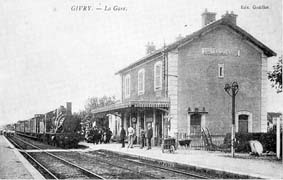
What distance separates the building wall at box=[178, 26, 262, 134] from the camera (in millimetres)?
20141

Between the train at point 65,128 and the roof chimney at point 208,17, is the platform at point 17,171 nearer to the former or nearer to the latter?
the train at point 65,128

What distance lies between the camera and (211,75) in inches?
801

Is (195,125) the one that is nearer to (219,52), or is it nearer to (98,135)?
(219,52)

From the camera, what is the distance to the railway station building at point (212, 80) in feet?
65.8

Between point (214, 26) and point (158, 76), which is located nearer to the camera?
point (214, 26)

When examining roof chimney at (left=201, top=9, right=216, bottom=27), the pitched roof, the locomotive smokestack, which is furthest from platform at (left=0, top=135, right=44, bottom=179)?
roof chimney at (left=201, top=9, right=216, bottom=27)

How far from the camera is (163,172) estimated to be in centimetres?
1170

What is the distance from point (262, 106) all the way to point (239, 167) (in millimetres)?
10058

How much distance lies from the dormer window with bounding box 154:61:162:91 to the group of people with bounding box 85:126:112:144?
247 inches

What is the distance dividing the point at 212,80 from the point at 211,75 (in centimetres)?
26

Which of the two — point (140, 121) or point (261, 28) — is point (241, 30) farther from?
point (140, 121)

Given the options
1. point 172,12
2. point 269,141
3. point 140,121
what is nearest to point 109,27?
point 172,12

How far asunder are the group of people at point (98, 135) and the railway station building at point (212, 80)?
6354mm

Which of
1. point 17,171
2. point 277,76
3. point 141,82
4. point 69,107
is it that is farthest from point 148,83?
point 17,171
